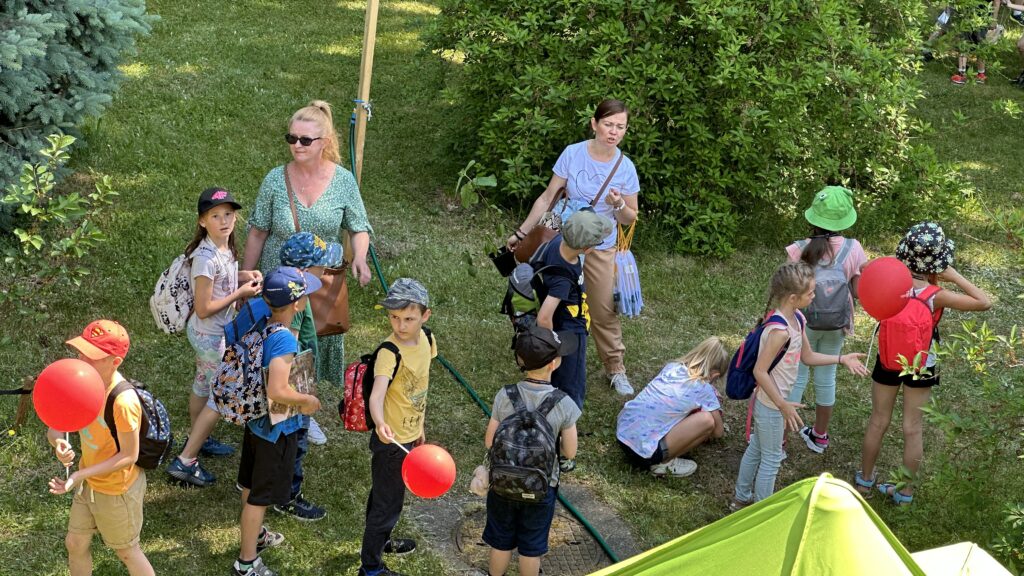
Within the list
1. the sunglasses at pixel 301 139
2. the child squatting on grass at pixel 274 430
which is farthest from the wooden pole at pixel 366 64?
the child squatting on grass at pixel 274 430

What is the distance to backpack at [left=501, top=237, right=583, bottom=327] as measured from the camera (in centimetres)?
560

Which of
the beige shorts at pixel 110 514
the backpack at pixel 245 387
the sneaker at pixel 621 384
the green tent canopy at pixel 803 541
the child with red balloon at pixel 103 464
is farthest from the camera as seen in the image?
the sneaker at pixel 621 384

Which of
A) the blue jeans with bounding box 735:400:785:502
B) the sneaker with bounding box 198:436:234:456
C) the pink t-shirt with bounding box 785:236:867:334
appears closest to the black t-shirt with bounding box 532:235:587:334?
the blue jeans with bounding box 735:400:785:502

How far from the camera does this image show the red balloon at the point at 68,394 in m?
3.81

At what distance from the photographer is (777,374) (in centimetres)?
554

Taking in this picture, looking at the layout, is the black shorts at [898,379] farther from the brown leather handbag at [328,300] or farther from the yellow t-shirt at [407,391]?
the brown leather handbag at [328,300]

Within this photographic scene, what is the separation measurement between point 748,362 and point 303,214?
2.53 m

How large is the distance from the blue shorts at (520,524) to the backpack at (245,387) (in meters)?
1.13

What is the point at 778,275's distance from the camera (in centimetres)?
534

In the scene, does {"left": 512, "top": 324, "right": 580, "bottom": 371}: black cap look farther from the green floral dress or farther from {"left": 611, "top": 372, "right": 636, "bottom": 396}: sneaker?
{"left": 611, "top": 372, "right": 636, "bottom": 396}: sneaker

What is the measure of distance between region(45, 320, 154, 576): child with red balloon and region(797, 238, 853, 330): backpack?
12.5 feet

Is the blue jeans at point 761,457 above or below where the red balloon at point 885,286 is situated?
below

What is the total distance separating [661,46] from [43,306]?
17.0 feet

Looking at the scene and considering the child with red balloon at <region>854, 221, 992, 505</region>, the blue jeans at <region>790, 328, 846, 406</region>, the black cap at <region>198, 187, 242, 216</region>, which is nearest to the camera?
the black cap at <region>198, 187, 242, 216</region>
